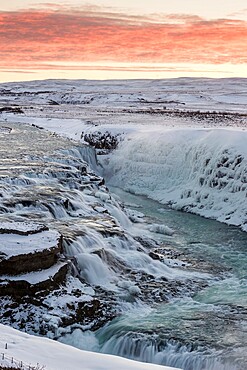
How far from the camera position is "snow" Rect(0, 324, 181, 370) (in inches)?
336

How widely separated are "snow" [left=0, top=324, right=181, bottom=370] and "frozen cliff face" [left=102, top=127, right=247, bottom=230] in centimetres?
1475

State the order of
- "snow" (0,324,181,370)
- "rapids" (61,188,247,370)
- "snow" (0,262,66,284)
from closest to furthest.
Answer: "snow" (0,324,181,370) → "rapids" (61,188,247,370) → "snow" (0,262,66,284)

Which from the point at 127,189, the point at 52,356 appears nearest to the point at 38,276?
the point at 52,356

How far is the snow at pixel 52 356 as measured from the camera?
8529 mm

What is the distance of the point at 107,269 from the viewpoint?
632 inches

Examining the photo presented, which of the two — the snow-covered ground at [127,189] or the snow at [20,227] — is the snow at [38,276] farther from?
the snow at [20,227]

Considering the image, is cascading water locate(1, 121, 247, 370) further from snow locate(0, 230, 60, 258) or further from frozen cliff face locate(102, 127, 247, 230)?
snow locate(0, 230, 60, 258)

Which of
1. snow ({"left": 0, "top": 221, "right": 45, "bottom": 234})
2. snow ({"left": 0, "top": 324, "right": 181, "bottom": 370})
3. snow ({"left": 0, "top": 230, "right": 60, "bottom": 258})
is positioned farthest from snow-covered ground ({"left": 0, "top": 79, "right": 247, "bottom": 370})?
snow ({"left": 0, "top": 221, "right": 45, "bottom": 234})

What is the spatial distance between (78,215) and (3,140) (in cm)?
1621

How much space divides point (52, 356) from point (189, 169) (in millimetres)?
21947

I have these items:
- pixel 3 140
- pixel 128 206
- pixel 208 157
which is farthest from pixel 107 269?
pixel 3 140

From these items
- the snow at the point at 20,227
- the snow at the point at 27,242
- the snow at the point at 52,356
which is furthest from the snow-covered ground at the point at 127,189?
the snow at the point at 20,227

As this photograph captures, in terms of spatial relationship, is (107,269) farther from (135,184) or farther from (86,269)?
(135,184)

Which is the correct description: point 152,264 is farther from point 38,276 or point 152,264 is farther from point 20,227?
point 38,276
